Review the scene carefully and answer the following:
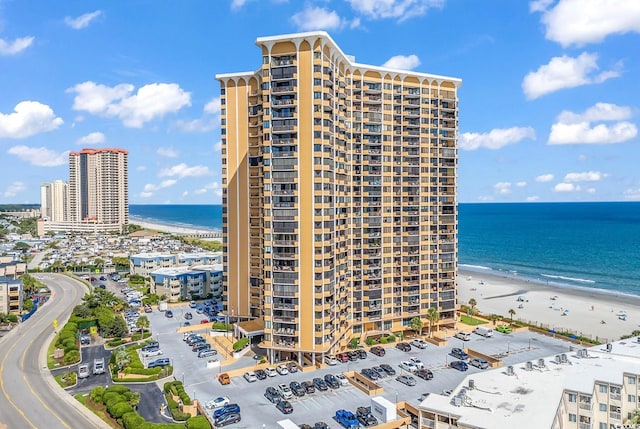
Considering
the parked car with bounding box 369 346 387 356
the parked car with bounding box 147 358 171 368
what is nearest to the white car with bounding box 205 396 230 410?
the parked car with bounding box 147 358 171 368

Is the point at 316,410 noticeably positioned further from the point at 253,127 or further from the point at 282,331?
the point at 253,127

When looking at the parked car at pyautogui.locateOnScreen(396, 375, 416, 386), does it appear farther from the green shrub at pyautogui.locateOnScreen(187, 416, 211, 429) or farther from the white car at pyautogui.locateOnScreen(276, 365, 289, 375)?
the green shrub at pyautogui.locateOnScreen(187, 416, 211, 429)

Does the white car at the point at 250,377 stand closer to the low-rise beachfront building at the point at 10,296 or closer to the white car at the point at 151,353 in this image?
the white car at the point at 151,353

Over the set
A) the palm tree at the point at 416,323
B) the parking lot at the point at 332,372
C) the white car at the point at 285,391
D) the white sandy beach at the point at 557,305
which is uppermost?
the palm tree at the point at 416,323

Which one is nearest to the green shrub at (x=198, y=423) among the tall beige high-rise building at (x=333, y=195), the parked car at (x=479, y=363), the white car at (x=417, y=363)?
the tall beige high-rise building at (x=333, y=195)

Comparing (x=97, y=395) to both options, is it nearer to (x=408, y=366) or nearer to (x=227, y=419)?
(x=227, y=419)
